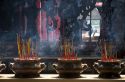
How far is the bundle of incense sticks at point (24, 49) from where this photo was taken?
2.07 metres

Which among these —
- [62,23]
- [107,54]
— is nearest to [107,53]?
[107,54]

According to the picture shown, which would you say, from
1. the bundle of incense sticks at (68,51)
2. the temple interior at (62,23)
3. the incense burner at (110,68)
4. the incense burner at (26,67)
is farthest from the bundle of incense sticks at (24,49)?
the temple interior at (62,23)

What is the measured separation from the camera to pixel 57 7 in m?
4.50

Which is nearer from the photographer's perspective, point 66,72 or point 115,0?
point 66,72

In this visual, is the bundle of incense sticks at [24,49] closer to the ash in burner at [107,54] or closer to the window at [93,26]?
the ash in burner at [107,54]

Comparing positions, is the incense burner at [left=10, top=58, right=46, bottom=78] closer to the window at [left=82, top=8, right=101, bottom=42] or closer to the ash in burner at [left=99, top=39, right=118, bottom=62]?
the ash in burner at [left=99, top=39, right=118, bottom=62]

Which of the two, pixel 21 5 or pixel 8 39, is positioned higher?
pixel 21 5

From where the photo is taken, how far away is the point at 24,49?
6.89ft

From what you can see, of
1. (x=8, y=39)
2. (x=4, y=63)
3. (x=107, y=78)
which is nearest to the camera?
(x=107, y=78)

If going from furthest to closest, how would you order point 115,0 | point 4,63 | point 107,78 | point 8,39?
1. point 115,0
2. point 8,39
3. point 4,63
4. point 107,78

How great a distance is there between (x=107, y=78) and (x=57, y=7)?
2.65 metres

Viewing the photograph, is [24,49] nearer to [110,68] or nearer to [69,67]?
[69,67]

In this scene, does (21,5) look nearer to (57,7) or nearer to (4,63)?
(57,7)

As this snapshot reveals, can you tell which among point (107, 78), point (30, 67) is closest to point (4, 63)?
point (30, 67)
